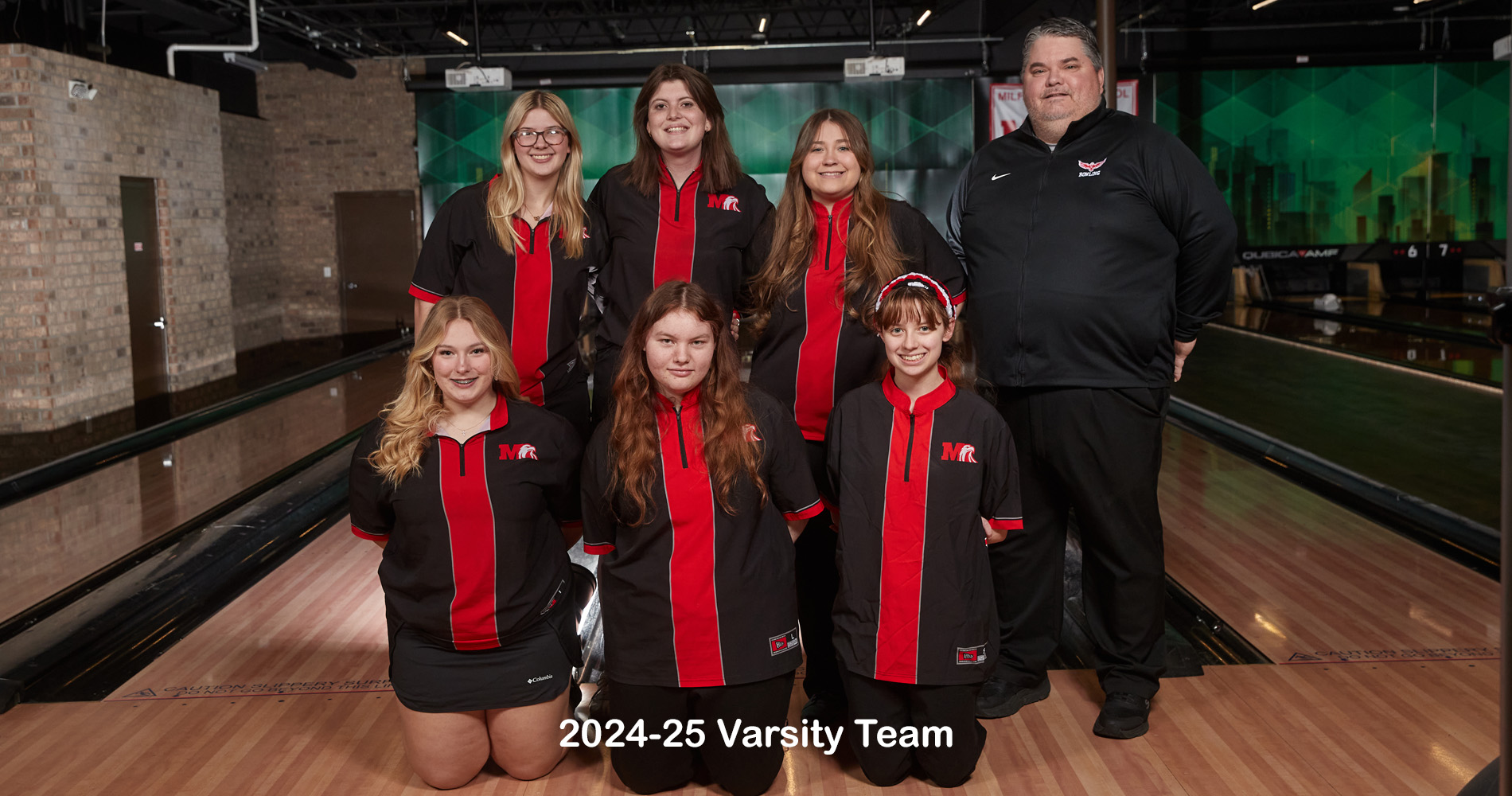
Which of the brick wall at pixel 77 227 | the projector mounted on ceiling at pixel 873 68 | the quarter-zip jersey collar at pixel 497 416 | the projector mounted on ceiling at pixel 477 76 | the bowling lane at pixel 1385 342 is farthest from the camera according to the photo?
the projector mounted on ceiling at pixel 477 76

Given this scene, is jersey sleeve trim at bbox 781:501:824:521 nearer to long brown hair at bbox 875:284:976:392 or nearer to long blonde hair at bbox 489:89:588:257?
long brown hair at bbox 875:284:976:392

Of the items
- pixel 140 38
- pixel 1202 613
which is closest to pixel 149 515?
pixel 1202 613

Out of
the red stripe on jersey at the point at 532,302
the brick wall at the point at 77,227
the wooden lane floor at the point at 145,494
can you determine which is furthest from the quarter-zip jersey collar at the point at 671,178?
the brick wall at the point at 77,227

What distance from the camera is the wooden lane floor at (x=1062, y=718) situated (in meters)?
2.27

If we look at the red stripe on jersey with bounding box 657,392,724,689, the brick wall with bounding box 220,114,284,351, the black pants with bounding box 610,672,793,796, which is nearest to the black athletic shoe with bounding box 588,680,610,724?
the black pants with bounding box 610,672,793,796

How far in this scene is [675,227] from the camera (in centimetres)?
254

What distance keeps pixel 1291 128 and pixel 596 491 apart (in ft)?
46.5

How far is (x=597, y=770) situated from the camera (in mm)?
2336

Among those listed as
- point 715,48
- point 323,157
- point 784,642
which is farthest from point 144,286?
point 784,642

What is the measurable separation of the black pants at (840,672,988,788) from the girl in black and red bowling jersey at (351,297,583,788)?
2.27 feet

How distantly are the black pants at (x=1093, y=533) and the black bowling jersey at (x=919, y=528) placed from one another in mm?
257

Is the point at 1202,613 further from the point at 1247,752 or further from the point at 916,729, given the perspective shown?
the point at 916,729

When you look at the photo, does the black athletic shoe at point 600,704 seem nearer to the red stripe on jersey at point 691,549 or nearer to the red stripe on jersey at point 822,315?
the red stripe on jersey at point 691,549

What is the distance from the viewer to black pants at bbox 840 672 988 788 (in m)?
2.22
